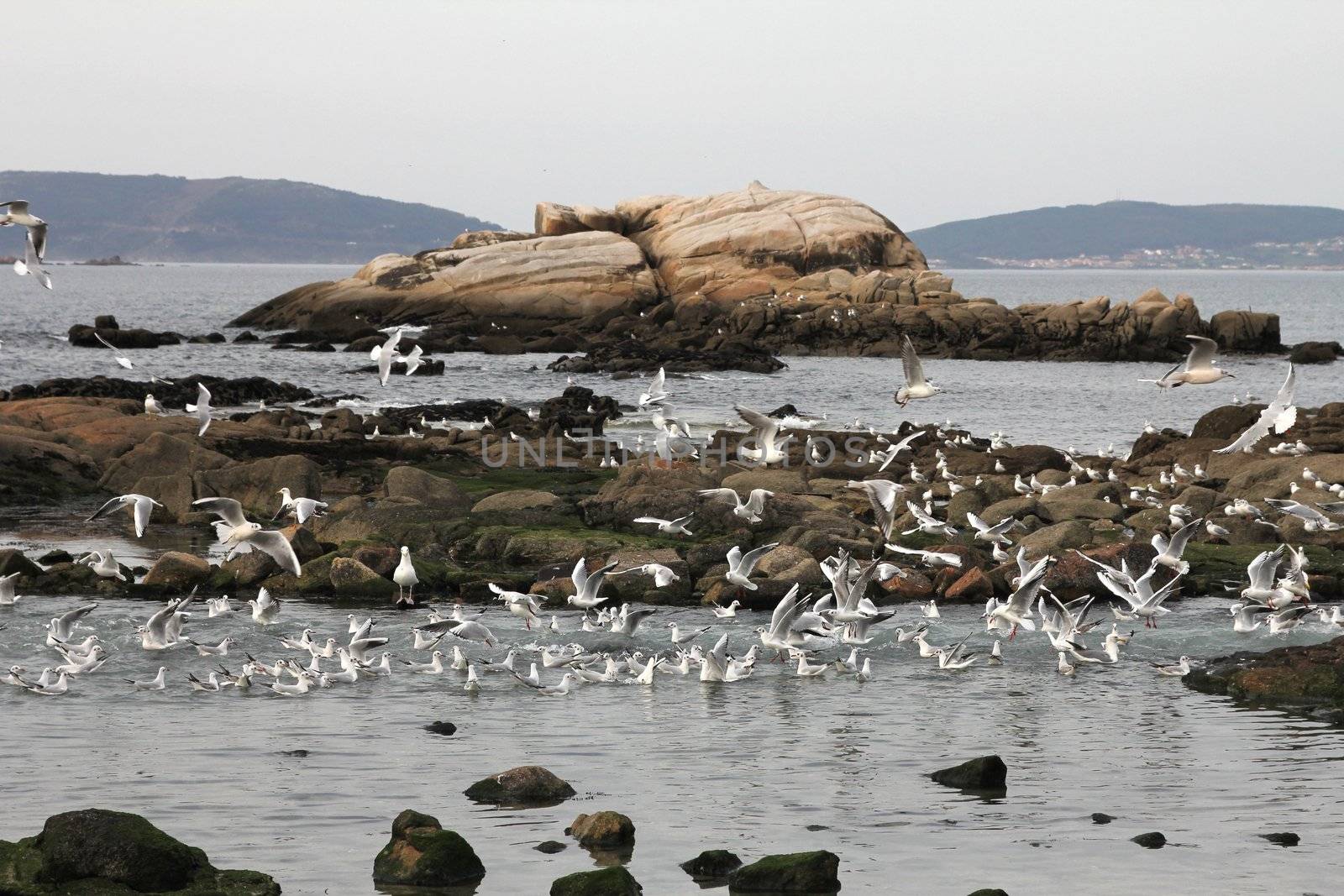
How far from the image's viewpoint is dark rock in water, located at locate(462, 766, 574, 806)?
40.3 feet

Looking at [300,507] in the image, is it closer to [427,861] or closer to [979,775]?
[979,775]

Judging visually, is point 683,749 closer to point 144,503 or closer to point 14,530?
point 144,503

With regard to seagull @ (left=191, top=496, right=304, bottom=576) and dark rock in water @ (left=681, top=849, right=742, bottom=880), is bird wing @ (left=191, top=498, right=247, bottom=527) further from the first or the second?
dark rock in water @ (left=681, top=849, right=742, bottom=880)

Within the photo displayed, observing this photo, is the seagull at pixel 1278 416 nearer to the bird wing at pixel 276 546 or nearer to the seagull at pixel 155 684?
the bird wing at pixel 276 546

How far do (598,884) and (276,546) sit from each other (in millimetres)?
8577

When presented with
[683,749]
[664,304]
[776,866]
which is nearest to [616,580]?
[683,749]

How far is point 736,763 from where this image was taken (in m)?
13.8

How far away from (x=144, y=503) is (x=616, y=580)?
5.98 meters

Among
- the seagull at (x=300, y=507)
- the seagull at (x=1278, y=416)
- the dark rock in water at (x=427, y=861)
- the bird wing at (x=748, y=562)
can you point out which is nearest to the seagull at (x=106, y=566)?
the seagull at (x=300, y=507)

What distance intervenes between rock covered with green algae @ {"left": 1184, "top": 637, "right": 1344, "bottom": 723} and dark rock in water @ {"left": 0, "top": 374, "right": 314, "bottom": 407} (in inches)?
1400

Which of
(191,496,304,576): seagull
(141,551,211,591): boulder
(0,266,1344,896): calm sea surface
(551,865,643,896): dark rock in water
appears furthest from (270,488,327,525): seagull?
(551,865,643,896): dark rock in water

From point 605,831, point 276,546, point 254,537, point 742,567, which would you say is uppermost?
point 254,537

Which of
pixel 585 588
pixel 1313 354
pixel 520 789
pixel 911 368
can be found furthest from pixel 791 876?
pixel 1313 354

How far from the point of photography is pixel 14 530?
25.6 meters
